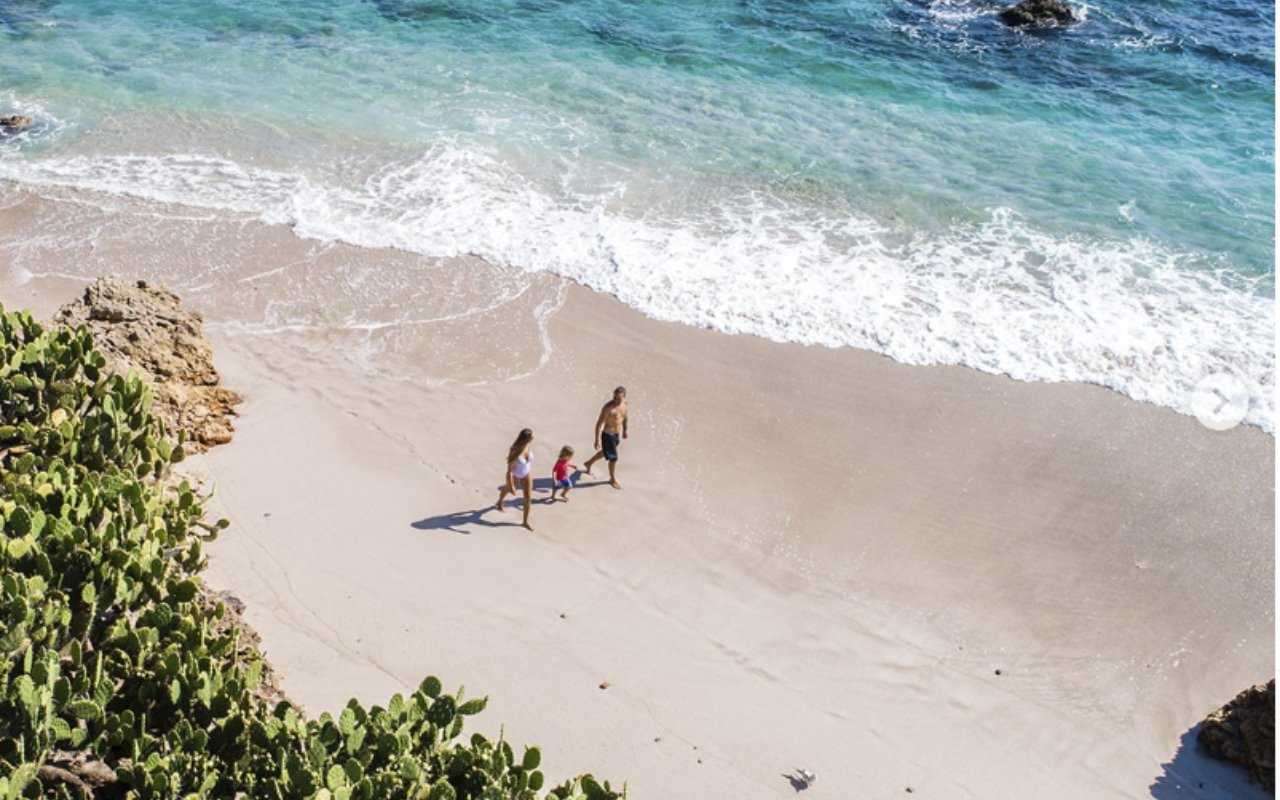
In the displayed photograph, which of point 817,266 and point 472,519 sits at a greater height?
point 817,266

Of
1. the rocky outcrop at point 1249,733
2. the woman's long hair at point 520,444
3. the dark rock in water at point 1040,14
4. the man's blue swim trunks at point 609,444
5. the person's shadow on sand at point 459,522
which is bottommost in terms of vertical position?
the rocky outcrop at point 1249,733

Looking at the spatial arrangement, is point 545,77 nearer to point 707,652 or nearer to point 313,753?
point 707,652

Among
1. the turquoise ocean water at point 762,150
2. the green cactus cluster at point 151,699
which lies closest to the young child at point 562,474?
the green cactus cluster at point 151,699

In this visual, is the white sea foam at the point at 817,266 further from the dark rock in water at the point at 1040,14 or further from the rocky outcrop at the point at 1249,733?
the dark rock in water at the point at 1040,14

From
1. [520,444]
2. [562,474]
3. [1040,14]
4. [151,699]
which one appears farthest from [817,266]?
[1040,14]

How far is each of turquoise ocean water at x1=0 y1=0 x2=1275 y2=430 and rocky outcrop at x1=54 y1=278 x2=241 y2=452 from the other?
445 centimetres

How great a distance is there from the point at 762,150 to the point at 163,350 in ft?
38.6

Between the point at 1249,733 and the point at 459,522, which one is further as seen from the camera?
the point at 459,522

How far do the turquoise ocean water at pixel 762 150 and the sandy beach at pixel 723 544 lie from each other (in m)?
1.38

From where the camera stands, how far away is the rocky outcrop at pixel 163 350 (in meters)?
11.5

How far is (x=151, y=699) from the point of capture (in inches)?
288

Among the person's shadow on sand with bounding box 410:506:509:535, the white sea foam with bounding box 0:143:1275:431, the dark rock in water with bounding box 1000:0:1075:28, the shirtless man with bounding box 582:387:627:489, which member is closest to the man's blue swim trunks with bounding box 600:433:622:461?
the shirtless man with bounding box 582:387:627:489

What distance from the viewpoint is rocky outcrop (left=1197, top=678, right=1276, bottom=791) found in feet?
28.2

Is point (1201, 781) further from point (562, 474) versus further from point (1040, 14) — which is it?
point (1040, 14)
